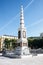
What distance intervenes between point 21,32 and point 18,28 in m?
1.32

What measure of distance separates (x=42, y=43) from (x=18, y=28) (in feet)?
67.2

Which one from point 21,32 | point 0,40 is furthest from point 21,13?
point 0,40

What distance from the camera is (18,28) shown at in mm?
34000

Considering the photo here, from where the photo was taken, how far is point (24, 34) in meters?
33.6

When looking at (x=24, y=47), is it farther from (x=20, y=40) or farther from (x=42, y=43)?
(x=42, y=43)

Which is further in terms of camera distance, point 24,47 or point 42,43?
point 42,43

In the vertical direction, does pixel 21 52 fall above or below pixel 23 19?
below

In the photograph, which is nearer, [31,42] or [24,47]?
[24,47]

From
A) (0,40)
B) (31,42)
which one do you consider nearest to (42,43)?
(31,42)

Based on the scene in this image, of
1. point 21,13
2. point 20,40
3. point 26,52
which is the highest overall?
point 21,13

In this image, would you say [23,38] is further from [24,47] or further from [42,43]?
[42,43]

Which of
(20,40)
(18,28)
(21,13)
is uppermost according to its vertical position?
(21,13)

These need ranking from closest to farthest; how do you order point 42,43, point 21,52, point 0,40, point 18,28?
point 21,52 < point 18,28 < point 42,43 < point 0,40

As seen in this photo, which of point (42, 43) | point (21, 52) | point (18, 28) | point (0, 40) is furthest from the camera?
point (0, 40)
